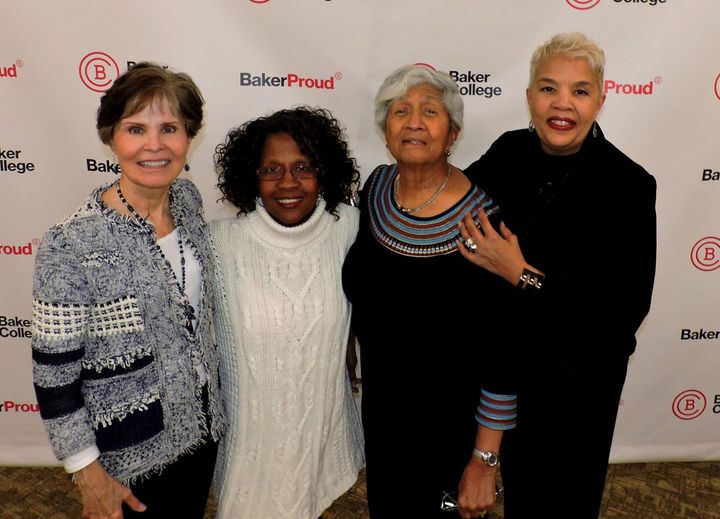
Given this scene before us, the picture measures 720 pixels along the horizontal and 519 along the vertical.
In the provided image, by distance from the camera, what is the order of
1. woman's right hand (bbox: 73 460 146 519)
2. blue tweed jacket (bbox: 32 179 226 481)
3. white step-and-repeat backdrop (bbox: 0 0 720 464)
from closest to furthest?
blue tweed jacket (bbox: 32 179 226 481) → woman's right hand (bbox: 73 460 146 519) → white step-and-repeat backdrop (bbox: 0 0 720 464)

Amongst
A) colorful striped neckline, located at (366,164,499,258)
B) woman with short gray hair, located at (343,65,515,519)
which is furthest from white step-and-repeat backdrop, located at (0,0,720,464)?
colorful striped neckline, located at (366,164,499,258)

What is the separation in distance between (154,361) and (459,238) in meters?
→ 0.89

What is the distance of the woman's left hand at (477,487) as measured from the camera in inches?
68.2

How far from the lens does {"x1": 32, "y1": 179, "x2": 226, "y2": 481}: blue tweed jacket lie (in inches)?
53.3

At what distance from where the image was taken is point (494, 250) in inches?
62.6

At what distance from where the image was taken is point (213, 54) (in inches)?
96.1

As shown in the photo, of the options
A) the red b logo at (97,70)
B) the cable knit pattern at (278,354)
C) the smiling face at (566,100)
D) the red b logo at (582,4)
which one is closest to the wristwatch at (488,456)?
the cable knit pattern at (278,354)

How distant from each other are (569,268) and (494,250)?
225 mm

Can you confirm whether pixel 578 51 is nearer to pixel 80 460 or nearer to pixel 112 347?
pixel 112 347

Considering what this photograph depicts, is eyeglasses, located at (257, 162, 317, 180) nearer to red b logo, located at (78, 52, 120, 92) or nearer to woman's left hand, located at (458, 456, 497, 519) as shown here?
woman's left hand, located at (458, 456, 497, 519)

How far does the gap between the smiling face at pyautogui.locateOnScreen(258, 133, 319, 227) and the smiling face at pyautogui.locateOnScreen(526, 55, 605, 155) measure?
0.71 m

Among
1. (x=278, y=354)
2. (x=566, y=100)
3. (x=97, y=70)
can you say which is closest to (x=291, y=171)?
(x=278, y=354)

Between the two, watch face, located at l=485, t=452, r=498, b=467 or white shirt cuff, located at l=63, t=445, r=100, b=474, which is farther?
watch face, located at l=485, t=452, r=498, b=467

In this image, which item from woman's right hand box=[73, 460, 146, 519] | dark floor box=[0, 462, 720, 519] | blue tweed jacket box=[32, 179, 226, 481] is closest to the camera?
blue tweed jacket box=[32, 179, 226, 481]
